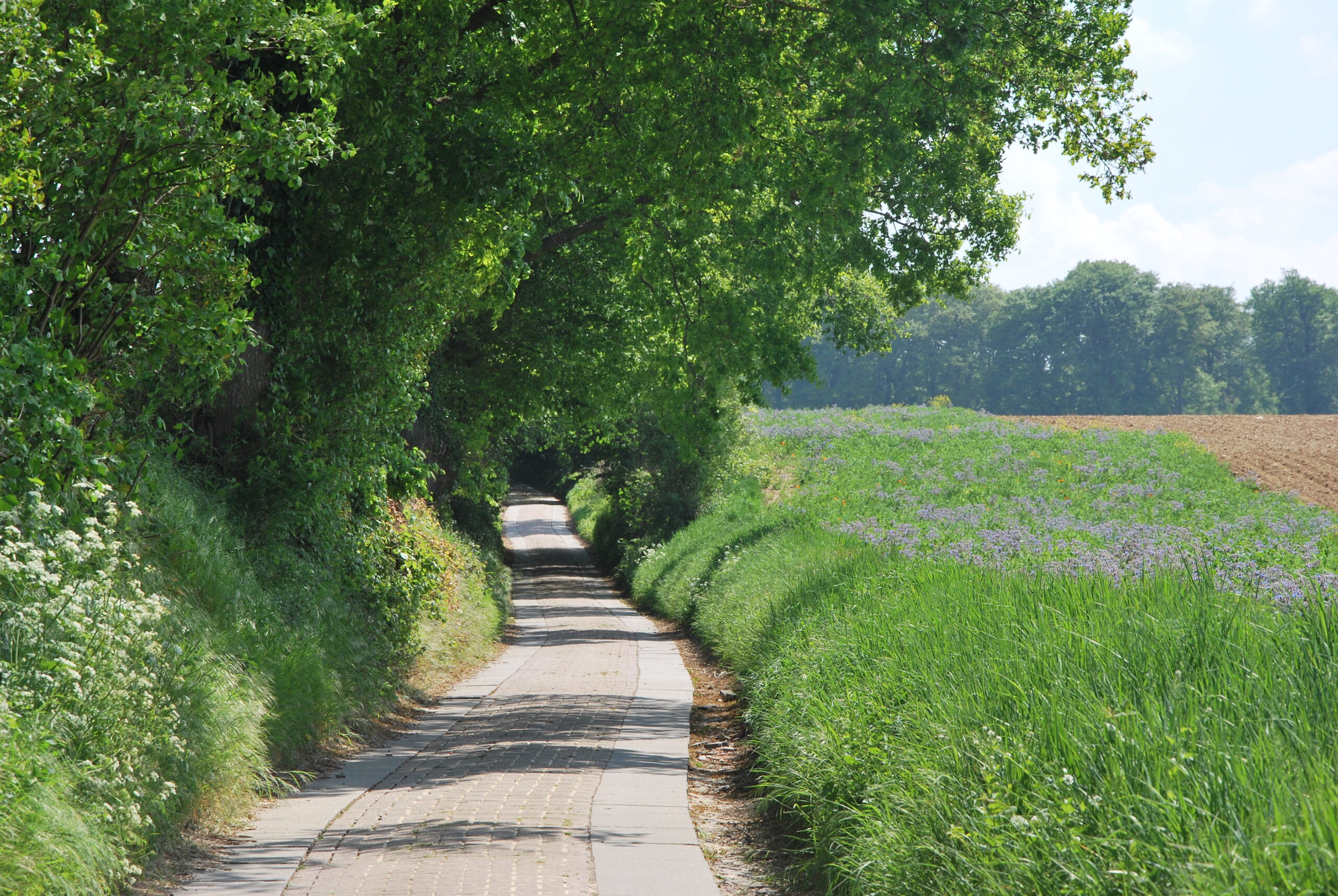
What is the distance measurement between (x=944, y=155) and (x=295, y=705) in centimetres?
1016

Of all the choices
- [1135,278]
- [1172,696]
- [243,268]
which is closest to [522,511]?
[243,268]

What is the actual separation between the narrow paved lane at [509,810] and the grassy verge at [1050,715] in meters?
0.92

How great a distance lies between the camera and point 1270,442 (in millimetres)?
36281

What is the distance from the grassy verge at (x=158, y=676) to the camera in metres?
4.64

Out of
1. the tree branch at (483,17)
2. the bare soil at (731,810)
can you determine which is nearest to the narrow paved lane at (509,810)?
the bare soil at (731,810)

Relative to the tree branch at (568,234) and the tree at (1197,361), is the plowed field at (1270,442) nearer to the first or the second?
the tree branch at (568,234)

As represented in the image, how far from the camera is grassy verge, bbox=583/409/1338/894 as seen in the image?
3.29m

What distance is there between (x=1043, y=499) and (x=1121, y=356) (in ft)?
270

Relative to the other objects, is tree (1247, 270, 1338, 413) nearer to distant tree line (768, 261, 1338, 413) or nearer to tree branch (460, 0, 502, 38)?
distant tree line (768, 261, 1338, 413)

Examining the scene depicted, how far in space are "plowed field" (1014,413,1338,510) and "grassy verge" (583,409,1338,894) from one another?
51.4 ft

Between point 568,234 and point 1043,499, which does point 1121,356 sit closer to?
point 1043,499

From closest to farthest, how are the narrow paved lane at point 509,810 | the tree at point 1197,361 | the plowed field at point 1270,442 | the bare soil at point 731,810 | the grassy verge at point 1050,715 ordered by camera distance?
the grassy verge at point 1050,715, the narrow paved lane at point 509,810, the bare soil at point 731,810, the plowed field at point 1270,442, the tree at point 1197,361

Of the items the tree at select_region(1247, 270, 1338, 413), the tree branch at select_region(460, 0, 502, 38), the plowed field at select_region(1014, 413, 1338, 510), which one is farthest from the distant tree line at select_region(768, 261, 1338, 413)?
the tree branch at select_region(460, 0, 502, 38)

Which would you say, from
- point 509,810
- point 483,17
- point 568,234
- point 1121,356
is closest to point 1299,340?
point 1121,356
